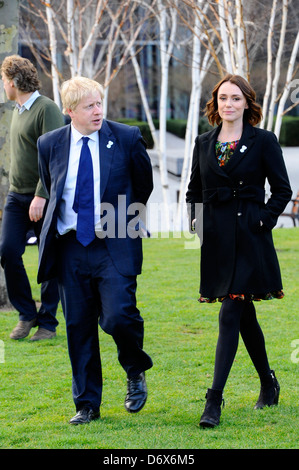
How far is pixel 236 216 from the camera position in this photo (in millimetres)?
4801

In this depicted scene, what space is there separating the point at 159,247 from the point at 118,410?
26.4 feet

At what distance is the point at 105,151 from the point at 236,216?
0.86 meters

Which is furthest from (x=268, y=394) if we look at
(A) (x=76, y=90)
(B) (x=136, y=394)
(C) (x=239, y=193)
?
(A) (x=76, y=90)

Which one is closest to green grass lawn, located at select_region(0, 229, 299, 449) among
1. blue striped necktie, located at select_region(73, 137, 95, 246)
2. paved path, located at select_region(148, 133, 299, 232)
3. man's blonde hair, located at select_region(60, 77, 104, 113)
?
blue striped necktie, located at select_region(73, 137, 95, 246)

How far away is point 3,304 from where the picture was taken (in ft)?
27.5

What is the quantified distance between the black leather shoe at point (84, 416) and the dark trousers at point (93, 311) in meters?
0.03

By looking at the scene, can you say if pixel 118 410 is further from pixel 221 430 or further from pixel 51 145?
pixel 51 145

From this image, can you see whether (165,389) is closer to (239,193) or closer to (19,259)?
(239,193)

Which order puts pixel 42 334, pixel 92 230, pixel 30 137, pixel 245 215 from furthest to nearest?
pixel 42 334 < pixel 30 137 < pixel 245 215 < pixel 92 230

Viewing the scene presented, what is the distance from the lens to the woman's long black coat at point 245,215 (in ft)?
15.7

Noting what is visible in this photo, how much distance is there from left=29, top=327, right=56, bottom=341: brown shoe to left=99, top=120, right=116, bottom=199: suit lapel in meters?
2.74
